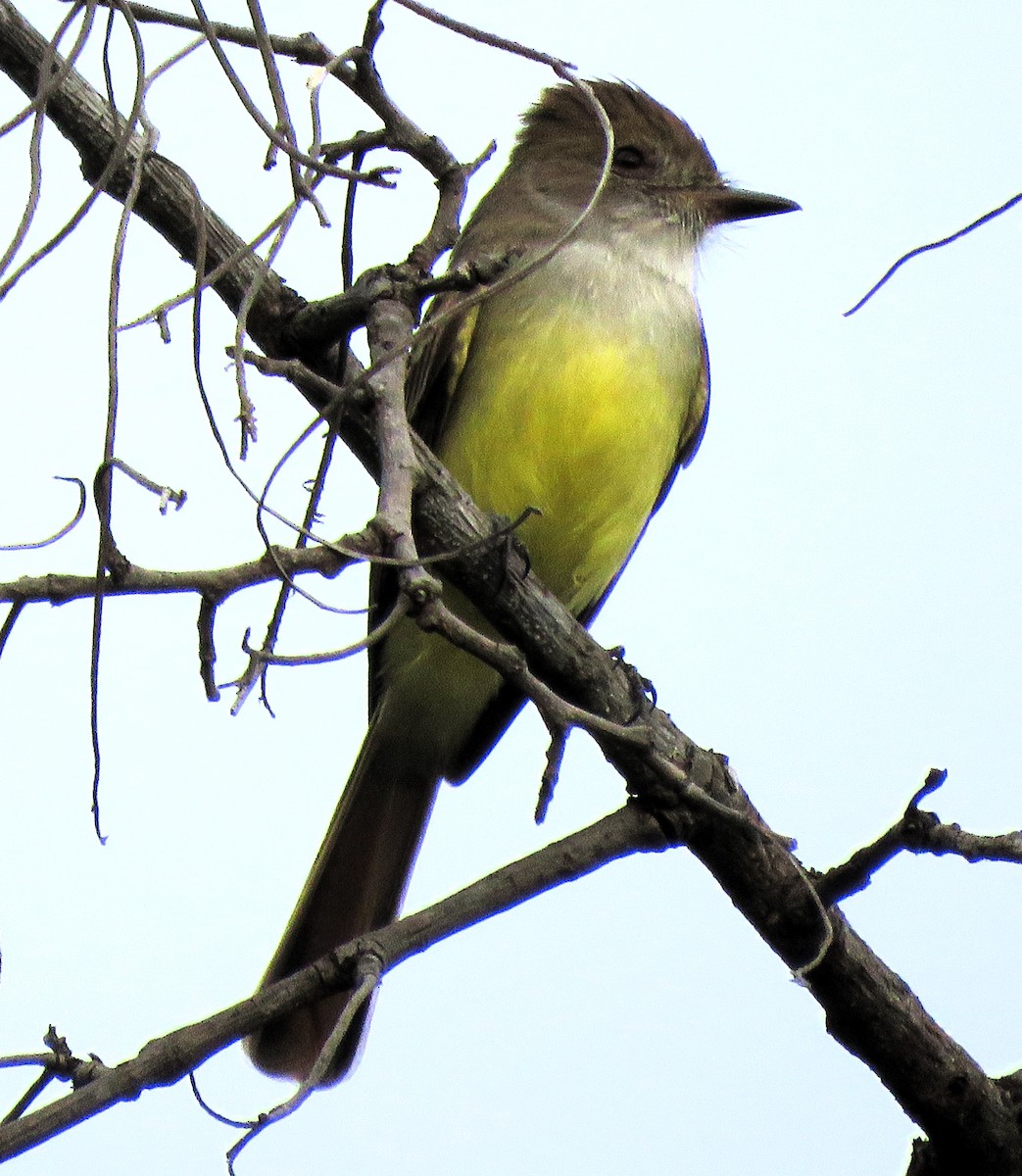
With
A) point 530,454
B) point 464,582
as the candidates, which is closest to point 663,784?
point 464,582

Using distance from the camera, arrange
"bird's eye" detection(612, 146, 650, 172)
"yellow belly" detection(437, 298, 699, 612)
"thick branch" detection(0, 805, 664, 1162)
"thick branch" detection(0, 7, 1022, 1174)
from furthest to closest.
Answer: "bird's eye" detection(612, 146, 650, 172) < "yellow belly" detection(437, 298, 699, 612) < "thick branch" detection(0, 7, 1022, 1174) < "thick branch" detection(0, 805, 664, 1162)

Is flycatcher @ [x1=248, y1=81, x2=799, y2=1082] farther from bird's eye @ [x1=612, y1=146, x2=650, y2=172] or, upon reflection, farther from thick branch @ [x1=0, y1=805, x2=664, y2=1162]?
thick branch @ [x1=0, y1=805, x2=664, y2=1162]

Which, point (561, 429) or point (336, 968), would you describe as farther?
point (561, 429)

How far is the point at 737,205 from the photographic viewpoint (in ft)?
15.2

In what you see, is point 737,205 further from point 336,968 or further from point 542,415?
point 336,968

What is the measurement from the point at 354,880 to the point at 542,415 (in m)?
1.34

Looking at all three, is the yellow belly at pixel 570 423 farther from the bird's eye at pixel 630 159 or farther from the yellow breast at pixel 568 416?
the bird's eye at pixel 630 159

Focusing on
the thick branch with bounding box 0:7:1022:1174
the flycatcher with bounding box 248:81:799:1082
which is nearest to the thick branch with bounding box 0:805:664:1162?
the thick branch with bounding box 0:7:1022:1174

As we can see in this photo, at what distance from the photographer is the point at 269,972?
4.02 m

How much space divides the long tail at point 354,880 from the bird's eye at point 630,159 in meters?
1.63

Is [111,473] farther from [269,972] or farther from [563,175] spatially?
[563,175]

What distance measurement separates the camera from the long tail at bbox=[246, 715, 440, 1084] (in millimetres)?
3789

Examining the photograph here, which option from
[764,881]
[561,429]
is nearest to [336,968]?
[764,881]

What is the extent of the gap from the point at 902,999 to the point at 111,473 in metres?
1.89
